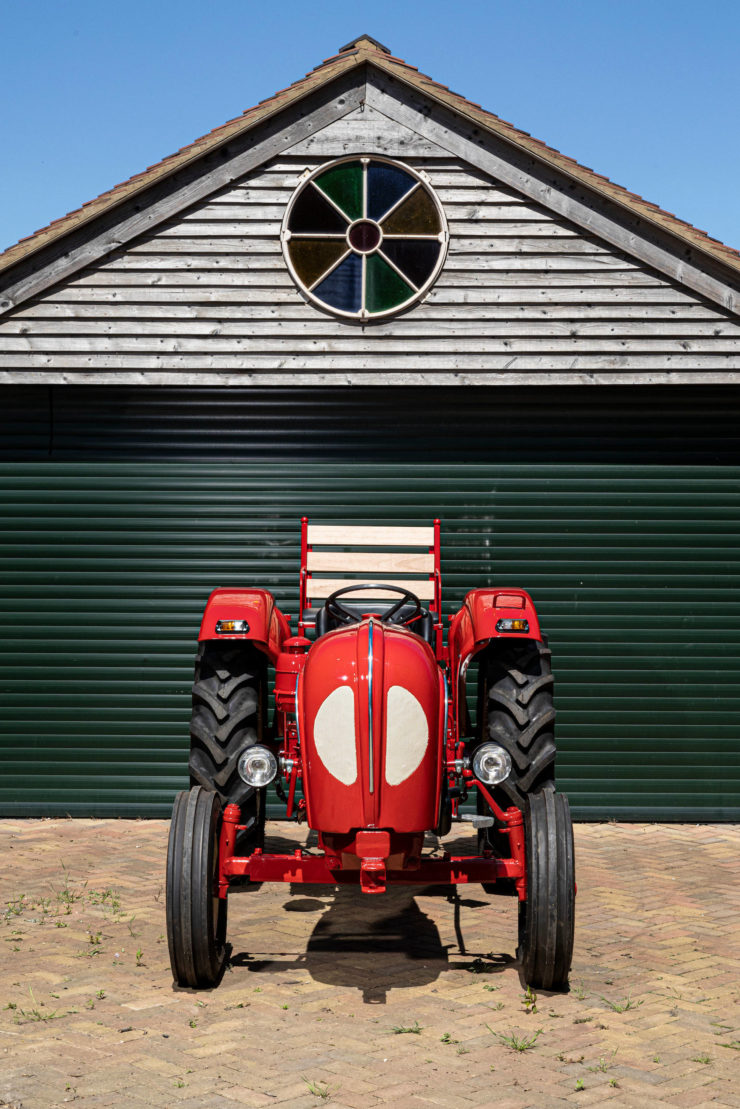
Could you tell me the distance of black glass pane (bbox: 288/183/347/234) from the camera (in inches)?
344

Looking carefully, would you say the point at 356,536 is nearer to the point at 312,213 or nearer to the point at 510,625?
the point at 510,625

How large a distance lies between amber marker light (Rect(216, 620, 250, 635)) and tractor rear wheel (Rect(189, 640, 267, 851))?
23 cm

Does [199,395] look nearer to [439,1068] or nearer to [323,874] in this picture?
[323,874]

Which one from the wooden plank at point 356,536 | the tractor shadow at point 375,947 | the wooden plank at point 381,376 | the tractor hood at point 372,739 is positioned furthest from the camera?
the wooden plank at point 381,376

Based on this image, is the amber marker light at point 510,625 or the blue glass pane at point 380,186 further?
the blue glass pane at point 380,186

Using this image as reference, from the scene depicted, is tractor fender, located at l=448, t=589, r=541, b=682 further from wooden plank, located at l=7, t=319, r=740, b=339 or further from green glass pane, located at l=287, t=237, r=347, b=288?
green glass pane, located at l=287, t=237, r=347, b=288

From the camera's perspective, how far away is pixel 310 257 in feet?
28.6

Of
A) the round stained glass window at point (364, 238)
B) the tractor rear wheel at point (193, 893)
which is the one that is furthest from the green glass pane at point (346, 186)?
the tractor rear wheel at point (193, 893)

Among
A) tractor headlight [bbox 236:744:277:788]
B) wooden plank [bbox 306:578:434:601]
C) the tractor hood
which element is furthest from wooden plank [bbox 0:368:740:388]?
tractor headlight [bbox 236:744:277:788]

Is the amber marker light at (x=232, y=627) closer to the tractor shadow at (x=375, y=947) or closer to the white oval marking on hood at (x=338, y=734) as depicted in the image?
the white oval marking on hood at (x=338, y=734)

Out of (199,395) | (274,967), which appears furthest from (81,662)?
(274,967)

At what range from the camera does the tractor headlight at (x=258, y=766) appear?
4.72 metres

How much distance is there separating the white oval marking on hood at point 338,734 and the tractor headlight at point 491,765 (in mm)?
516

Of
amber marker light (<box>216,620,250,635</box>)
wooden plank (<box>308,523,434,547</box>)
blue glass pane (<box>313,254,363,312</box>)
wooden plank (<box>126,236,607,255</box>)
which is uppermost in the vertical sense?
wooden plank (<box>126,236,607,255</box>)
